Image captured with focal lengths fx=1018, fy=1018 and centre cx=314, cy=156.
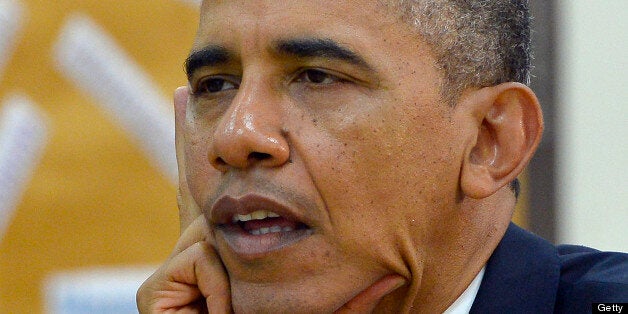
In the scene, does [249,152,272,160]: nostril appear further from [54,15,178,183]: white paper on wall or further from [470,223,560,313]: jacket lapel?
[54,15,178,183]: white paper on wall

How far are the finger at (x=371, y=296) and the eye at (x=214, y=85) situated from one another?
2.11ft

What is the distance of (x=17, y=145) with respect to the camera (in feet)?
14.2

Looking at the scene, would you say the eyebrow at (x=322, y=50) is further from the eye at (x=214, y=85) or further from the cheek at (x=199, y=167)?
the cheek at (x=199, y=167)

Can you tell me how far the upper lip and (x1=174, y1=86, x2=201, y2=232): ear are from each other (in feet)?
1.99

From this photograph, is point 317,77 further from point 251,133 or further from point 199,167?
point 199,167

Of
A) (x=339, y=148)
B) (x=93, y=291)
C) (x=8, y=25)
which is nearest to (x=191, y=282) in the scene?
(x=339, y=148)

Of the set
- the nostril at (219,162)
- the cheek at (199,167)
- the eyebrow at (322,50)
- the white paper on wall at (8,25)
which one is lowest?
the nostril at (219,162)

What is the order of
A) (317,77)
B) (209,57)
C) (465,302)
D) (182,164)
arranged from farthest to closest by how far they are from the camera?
1. (182,164)
2. (465,302)
3. (209,57)
4. (317,77)

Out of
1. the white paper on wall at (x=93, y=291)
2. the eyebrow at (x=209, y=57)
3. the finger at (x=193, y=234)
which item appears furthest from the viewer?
the white paper on wall at (x=93, y=291)

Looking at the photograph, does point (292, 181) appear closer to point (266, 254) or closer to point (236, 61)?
point (266, 254)

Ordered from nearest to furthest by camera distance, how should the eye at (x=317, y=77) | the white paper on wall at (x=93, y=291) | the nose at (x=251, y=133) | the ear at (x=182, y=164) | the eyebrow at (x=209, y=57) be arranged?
the nose at (x=251, y=133) → the eye at (x=317, y=77) → the eyebrow at (x=209, y=57) → the ear at (x=182, y=164) → the white paper on wall at (x=93, y=291)

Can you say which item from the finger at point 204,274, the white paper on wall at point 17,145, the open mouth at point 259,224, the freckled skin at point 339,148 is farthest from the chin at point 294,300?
the white paper on wall at point 17,145

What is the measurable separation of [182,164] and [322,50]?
2.94ft

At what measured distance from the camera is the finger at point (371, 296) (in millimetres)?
2598
